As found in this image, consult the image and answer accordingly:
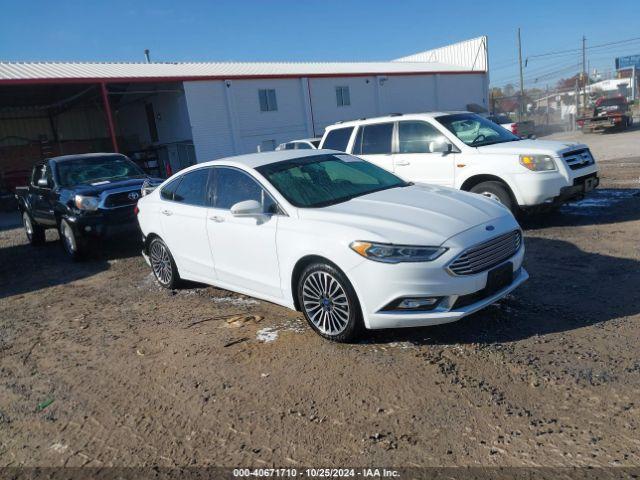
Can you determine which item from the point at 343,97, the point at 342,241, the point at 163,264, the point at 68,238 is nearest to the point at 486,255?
the point at 342,241

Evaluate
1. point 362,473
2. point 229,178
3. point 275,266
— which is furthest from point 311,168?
point 362,473

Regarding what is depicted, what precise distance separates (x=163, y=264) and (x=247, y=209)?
89.8 inches

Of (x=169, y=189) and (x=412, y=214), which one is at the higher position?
(x=169, y=189)

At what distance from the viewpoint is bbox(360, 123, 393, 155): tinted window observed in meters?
8.48

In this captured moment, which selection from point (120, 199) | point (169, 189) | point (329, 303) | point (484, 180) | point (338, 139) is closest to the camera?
point (329, 303)

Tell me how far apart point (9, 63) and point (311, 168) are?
2584 centimetres

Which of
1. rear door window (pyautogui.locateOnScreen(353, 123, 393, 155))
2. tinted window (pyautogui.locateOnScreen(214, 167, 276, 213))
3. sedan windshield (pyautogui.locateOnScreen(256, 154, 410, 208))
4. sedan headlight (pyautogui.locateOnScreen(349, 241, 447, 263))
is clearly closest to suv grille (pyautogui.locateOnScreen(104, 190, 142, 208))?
tinted window (pyautogui.locateOnScreen(214, 167, 276, 213))

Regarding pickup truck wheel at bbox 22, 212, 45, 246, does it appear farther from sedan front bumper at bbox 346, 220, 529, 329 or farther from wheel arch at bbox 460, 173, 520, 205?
sedan front bumper at bbox 346, 220, 529, 329

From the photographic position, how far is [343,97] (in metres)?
30.5

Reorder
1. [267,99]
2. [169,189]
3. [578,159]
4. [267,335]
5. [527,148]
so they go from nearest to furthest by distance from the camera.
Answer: [267,335] < [169,189] < [527,148] < [578,159] < [267,99]

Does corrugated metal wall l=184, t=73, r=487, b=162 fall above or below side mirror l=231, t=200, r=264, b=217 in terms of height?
above

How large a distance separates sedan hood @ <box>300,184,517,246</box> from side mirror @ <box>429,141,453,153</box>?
10.1 feet

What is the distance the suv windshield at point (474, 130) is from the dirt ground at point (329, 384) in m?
2.66

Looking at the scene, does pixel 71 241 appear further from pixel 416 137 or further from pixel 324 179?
pixel 416 137
